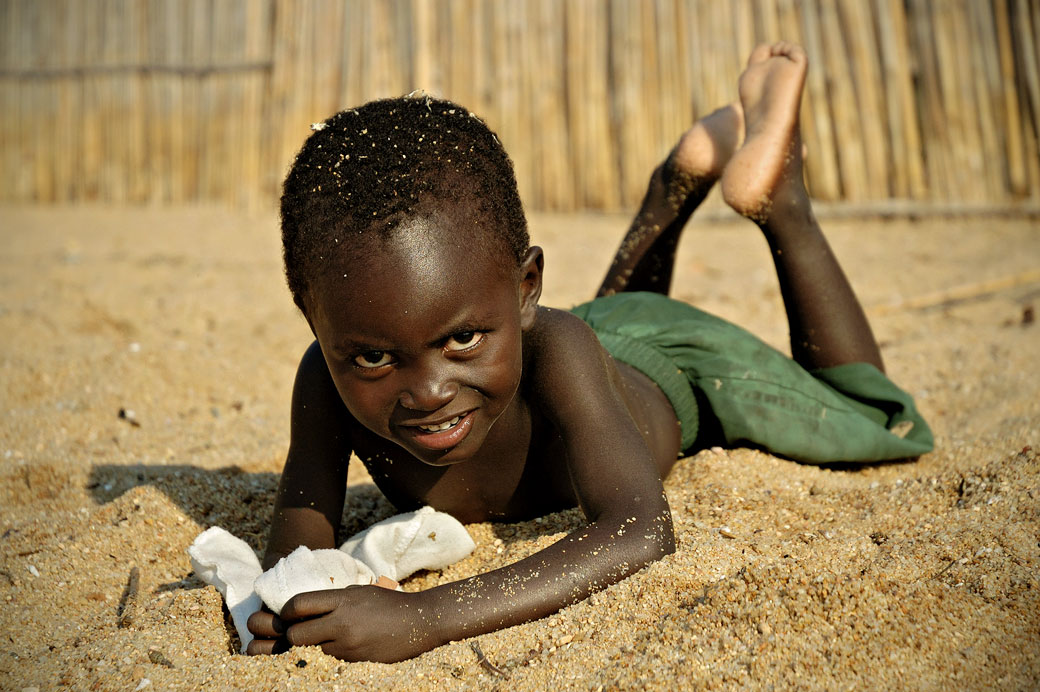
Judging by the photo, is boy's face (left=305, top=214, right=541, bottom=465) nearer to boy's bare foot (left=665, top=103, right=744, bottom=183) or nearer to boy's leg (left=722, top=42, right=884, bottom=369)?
boy's leg (left=722, top=42, right=884, bottom=369)

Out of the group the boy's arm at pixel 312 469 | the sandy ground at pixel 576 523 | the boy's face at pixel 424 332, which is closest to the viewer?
the sandy ground at pixel 576 523

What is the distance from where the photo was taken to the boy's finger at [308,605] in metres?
1.75

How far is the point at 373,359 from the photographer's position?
1804 millimetres

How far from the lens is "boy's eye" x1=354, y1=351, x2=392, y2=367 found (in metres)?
1.79

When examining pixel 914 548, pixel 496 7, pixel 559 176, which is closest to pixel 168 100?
pixel 496 7

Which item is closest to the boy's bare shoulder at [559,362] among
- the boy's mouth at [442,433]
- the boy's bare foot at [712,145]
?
the boy's mouth at [442,433]

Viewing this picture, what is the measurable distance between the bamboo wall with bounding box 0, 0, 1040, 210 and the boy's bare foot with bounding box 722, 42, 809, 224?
324 cm

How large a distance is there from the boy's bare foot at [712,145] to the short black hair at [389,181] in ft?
3.77

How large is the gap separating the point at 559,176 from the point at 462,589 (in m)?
4.92

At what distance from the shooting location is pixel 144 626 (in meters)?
1.86

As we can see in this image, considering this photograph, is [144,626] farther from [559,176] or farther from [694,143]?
[559,176]

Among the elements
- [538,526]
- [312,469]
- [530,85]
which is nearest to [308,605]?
[312,469]

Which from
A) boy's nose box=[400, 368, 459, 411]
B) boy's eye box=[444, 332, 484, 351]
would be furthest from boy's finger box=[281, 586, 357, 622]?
boy's eye box=[444, 332, 484, 351]

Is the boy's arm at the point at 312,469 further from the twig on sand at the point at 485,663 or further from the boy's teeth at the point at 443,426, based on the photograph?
the twig on sand at the point at 485,663
